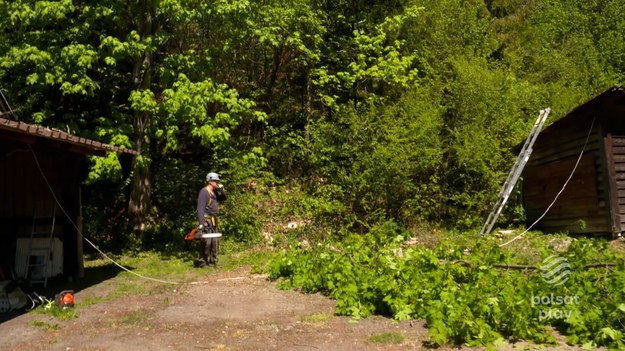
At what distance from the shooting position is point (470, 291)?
6508 millimetres

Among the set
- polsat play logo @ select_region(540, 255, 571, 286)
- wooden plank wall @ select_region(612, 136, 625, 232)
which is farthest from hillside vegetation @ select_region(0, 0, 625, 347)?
wooden plank wall @ select_region(612, 136, 625, 232)

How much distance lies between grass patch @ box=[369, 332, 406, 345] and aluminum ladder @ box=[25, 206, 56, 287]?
6443 mm

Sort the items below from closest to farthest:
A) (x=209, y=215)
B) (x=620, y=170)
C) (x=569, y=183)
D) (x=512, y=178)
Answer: (x=209, y=215)
(x=620, y=170)
(x=569, y=183)
(x=512, y=178)

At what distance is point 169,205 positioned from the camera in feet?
53.7

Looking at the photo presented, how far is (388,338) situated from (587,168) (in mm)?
9234

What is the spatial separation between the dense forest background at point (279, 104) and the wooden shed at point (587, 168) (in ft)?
4.10

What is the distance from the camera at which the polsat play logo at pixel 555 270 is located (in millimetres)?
6566

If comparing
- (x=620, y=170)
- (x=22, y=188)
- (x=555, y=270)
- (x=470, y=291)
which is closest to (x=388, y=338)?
(x=470, y=291)

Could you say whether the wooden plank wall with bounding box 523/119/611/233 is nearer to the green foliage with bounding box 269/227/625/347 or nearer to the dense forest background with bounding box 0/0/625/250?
the dense forest background with bounding box 0/0/625/250

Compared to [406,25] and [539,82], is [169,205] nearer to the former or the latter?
[406,25]

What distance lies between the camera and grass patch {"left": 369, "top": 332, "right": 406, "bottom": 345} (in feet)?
20.3

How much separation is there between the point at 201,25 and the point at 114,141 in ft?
13.7

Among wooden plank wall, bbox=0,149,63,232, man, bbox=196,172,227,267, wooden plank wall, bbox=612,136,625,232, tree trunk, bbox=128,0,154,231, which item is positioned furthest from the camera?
tree trunk, bbox=128,0,154,231

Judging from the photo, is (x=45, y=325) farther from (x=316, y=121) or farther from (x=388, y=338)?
(x=316, y=121)
